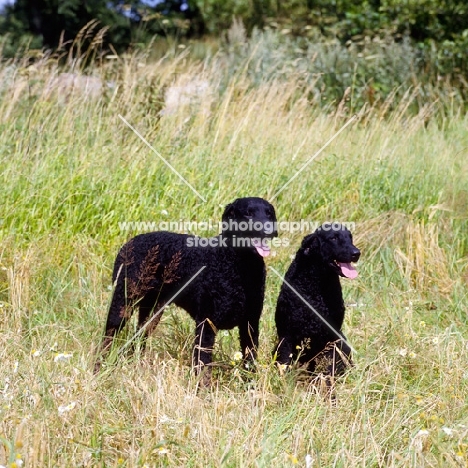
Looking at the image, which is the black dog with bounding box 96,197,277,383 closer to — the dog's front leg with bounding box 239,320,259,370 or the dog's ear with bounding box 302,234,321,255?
the dog's front leg with bounding box 239,320,259,370

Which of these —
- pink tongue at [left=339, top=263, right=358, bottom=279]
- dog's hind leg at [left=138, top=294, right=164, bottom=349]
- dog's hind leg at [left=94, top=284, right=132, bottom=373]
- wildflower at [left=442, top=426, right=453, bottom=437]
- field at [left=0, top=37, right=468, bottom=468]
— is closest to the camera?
wildflower at [left=442, top=426, right=453, bottom=437]

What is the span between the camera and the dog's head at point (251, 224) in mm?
3506

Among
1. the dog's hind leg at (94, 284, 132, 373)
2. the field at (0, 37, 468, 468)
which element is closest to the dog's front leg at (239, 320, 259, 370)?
the field at (0, 37, 468, 468)

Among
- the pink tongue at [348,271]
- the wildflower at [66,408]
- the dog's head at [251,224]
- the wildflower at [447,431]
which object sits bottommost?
the wildflower at [447,431]

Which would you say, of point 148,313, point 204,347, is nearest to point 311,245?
point 204,347

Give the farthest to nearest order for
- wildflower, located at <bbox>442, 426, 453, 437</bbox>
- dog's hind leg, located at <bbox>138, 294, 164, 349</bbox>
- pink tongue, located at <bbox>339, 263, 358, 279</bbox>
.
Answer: dog's hind leg, located at <bbox>138, 294, 164, 349</bbox>, pink tongue, located at <bbox>339, 263, 358, 279</bbox>, wildflower, located at <bbox>442, 426, 453, 437</bbox>

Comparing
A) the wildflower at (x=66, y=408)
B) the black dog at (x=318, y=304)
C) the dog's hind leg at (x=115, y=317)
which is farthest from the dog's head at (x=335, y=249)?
the wildflower at (x=66, y=408)

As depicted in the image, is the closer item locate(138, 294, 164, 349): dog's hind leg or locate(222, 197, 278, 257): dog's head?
locate(222, 197, 278, 257): dog's head

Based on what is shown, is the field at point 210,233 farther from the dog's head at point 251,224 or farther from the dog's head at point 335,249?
the dog's head at point 251,224

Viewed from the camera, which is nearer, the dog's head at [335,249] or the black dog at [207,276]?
the dog's head at [335,249]

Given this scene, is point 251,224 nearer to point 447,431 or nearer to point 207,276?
point 207,276

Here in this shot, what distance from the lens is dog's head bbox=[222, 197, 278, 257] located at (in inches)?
138

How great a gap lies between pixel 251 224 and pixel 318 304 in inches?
21.1

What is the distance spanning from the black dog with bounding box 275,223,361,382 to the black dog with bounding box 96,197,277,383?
0.17 metres
